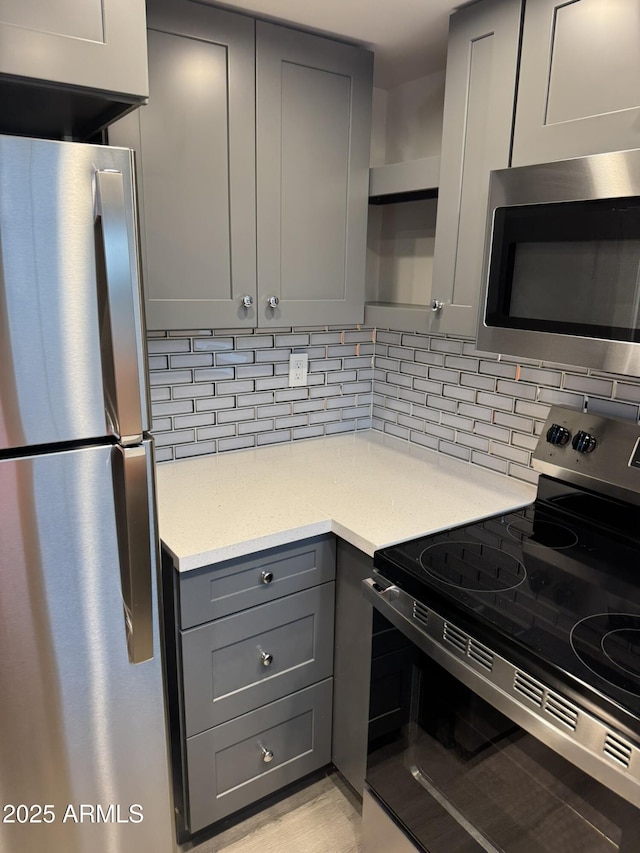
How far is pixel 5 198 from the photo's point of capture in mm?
909

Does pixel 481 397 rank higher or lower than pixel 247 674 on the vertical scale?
higher

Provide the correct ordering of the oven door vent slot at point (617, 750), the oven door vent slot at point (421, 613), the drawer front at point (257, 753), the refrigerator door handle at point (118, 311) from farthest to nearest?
the drawer front at point (257, 753) → the oven door vent slot at point (421, 613) → the refrigerator door handle at point (118, 311) → the oven door vent slot at point (617, 750)

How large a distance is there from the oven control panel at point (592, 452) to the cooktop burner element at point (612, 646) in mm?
431

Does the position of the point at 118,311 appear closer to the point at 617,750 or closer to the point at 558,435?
the point at 617,750

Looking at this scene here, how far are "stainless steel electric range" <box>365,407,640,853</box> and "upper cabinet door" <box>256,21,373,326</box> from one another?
30.5 inches

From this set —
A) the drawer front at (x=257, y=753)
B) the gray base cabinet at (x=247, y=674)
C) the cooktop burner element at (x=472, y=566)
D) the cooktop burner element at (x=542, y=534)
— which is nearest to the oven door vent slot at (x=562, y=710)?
the cooktop burner element at (x=472, y=566)

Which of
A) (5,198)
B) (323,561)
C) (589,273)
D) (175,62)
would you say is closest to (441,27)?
(175,62)

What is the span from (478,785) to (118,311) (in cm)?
113

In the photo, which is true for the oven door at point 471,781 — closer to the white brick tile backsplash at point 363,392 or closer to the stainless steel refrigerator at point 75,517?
the stainless steel refrigerator at point 75,517

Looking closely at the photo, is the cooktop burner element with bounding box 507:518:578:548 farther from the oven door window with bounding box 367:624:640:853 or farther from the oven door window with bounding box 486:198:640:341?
the oven door window with bounding box 486:198:640:341

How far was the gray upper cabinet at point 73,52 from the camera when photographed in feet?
3.22

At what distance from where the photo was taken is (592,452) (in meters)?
1.53

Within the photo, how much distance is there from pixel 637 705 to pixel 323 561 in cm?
84

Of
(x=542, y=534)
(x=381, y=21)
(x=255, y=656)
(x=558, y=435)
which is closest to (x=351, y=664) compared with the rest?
(x=255, y=656)
